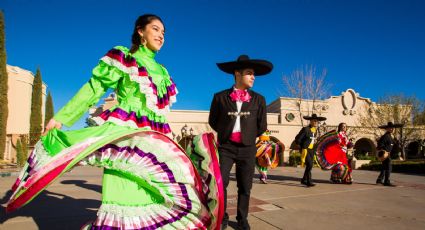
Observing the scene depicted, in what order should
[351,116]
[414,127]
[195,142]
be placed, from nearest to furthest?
[195,142] → [414,127] → [351,116]

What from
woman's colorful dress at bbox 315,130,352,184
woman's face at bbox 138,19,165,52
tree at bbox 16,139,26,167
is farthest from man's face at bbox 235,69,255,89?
tree at bbox 16,139,26,167

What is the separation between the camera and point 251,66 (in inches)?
151

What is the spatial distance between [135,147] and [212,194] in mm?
741

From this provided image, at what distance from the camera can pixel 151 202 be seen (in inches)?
89.3

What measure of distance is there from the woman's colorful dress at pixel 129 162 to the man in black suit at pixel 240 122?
104 centimetres

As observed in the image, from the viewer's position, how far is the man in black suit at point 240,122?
11.6ft

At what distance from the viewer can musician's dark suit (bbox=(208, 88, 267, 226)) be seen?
3533mm

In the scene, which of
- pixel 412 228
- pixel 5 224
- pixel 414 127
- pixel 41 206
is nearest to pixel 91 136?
pixel 5 224

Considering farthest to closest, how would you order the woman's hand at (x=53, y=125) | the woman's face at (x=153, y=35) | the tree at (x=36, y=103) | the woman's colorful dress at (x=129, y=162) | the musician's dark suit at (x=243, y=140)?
1. the tree at (x=36, y=103)
2. the musician's dark suit at (x=243, y=140)
3. the woman's face at (x=153, y=35)
4. the woman's hand at (x=53, y=125)
5. the woman's colorful dress at (x=129, y=162)

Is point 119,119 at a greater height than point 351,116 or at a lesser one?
lesser

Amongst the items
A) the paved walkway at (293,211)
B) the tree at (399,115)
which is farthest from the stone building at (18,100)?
the tree at (399,115)

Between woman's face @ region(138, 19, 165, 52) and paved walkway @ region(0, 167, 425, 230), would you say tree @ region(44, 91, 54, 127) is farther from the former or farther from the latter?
woman's face @ region(138, 19, 165, 52)

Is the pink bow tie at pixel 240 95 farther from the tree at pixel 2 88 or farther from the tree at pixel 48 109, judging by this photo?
the tree at pixel 48 109

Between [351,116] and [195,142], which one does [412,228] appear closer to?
[195,142]
